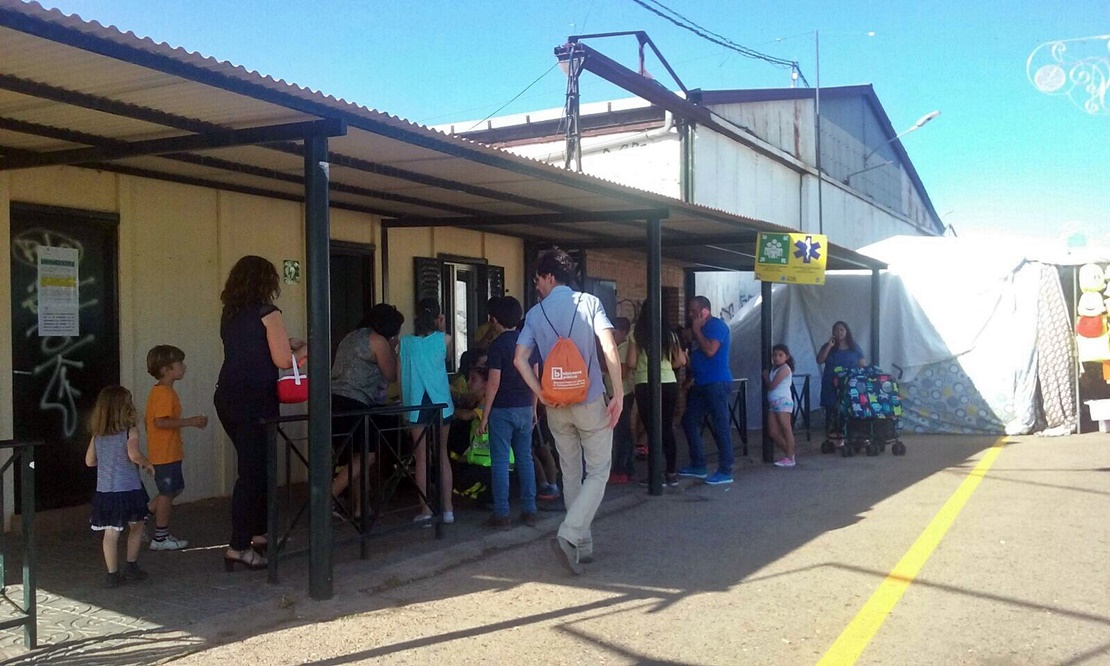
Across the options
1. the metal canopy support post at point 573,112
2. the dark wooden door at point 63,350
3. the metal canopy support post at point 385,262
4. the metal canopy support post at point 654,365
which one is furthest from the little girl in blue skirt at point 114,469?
the metal canopy support post at point 573,112

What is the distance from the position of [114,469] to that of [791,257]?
7.64m

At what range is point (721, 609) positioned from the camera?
5.41 metres

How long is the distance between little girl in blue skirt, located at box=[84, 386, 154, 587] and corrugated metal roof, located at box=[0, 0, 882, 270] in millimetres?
1630

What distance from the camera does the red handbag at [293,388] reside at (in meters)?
5.95

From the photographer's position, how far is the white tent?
14.4m

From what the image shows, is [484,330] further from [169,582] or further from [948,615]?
[948,615]

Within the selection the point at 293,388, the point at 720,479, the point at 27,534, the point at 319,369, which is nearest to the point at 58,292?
the point at 293,388

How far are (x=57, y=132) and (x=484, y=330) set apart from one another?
4.26 m

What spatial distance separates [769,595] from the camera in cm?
570

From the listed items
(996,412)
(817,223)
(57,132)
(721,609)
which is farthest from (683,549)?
(817,223)

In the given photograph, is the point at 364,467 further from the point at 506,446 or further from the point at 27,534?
the point at 27,534

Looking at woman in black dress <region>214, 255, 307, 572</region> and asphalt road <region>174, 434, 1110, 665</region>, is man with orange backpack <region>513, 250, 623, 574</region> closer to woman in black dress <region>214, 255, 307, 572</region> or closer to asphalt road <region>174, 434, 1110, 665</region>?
asphalt road <region>174, 434, 1110, 665</region>

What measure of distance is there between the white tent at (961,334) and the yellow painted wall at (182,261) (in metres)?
→ 9.51

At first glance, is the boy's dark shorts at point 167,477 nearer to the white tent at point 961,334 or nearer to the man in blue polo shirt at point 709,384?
the man in blue polo shirt at point 709,384
